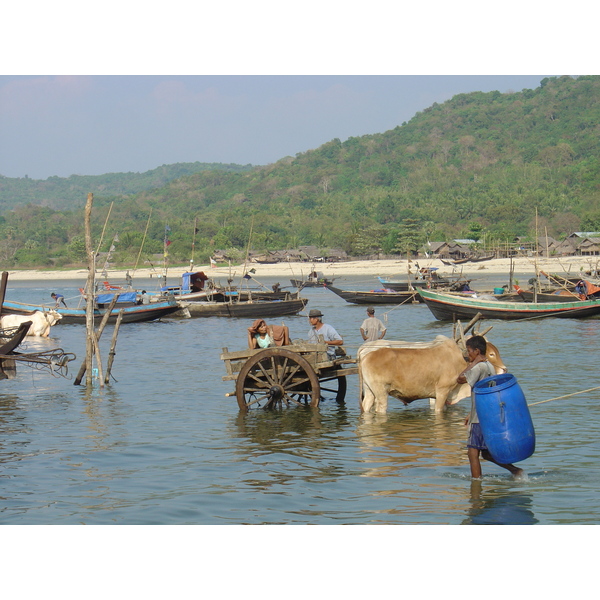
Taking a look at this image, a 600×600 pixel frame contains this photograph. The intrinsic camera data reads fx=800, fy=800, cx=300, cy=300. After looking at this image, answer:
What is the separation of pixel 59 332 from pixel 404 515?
27370mm

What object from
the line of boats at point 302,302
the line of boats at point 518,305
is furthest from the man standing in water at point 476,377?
Answer: the line of boats at point 518,305

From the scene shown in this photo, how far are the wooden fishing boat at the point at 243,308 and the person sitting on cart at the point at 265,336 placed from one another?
74.4 ft

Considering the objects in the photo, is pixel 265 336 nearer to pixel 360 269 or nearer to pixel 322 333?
pixel 322 333

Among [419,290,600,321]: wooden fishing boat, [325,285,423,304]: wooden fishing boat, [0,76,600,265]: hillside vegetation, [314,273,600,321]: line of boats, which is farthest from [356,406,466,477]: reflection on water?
[0,76,600,265]: hillside vegetation

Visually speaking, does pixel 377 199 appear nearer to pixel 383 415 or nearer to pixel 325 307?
pixel 325 307

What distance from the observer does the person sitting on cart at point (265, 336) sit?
42.6ft

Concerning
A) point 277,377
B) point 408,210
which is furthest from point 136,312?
point 408,210

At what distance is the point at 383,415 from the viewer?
1241cm

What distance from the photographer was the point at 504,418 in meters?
8.05

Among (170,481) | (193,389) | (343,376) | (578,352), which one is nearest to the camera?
(170,481)

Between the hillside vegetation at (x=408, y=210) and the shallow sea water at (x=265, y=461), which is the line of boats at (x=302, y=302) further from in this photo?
the hillside vegetation at (x=408, y=210)

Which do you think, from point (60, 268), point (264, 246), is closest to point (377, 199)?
point (264, 246)

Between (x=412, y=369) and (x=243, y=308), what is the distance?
2512 centimetres

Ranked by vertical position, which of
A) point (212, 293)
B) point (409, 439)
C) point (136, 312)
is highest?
point (212, 293)
